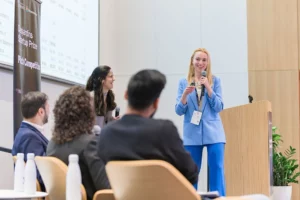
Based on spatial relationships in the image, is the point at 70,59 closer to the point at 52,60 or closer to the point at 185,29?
the point at 52,60

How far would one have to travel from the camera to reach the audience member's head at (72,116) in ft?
7.96

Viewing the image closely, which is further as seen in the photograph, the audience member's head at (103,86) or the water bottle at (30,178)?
the audience member's head at (103,86)

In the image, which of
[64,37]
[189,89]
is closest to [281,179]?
[189,89]

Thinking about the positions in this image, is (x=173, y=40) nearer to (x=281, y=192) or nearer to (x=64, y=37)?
(x=64, y=37)

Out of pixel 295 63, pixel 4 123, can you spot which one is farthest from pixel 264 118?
pixel 295 63

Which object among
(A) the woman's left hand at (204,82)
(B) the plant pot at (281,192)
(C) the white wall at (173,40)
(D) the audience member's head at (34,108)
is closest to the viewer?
(D) the audience member's head at (34,108)

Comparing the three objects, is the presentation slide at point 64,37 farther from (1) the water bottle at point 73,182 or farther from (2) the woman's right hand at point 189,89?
(1) the water bottle at point 73,182

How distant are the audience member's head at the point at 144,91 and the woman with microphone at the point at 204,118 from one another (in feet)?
5.86

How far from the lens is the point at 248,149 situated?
414 cm

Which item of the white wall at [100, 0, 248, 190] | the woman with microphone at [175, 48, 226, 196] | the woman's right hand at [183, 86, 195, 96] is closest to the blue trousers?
the woman with microphone at [175, 48, 226, 196]

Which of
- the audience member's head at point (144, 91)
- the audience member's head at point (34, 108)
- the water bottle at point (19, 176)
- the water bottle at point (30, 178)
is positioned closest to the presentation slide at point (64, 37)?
the audience member's head at point (34, 108)

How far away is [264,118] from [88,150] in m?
1.91

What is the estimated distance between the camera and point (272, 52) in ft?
20.9

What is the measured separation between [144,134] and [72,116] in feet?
2.40
